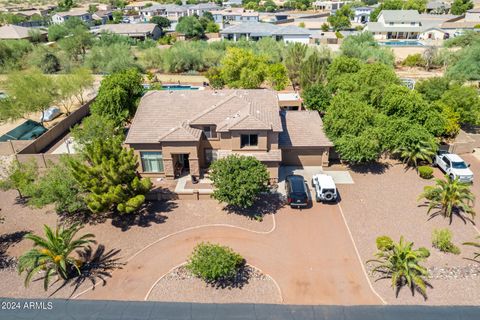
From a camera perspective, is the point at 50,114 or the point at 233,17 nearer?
the point at 50,114

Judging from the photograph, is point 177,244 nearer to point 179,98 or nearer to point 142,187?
point 142,187

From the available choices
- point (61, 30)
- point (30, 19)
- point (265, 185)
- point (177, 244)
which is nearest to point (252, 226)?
point (265, 185)

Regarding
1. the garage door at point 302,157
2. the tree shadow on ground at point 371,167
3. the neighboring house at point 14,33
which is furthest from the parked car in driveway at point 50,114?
the neighboring house at point 14,33

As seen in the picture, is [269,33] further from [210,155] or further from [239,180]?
[239,180]

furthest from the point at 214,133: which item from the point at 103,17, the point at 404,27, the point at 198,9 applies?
the point at 103,17

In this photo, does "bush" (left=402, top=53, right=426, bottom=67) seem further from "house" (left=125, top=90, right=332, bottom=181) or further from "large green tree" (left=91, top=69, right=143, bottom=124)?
"large green tree" (left=91, top=69, right=143, bottom=124)

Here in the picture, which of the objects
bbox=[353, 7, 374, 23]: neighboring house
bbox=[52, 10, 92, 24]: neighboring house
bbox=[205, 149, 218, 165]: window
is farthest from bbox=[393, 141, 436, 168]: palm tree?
bbox=[52, 10, 92, 24]: neighboring house

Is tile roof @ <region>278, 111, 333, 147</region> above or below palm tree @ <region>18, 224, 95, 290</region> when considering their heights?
above
